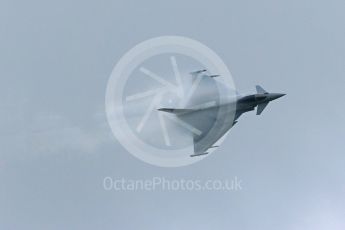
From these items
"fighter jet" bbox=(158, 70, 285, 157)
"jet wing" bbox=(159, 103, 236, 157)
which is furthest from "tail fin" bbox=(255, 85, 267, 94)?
"jet wing" bbox=(159, 103, 236, 157)

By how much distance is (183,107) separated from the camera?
16012cm

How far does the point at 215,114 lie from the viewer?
16012 centimetres

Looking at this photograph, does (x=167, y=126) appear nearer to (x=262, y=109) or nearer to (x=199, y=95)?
(x=199, y=95)

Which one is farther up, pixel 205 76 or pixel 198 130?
pixel 205 76

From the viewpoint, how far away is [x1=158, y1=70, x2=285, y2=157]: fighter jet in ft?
506

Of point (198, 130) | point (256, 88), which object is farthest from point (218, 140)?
point (256, 88)

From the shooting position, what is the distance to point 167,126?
164 meters

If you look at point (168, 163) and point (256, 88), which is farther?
point (168, 163)

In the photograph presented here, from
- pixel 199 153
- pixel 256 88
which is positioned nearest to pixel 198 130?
pixel 199 153

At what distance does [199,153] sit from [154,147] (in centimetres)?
845

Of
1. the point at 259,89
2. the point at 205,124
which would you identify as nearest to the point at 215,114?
the point at 205,124

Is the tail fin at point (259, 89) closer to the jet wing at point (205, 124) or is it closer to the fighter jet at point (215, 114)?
the fighter jet at point (215, 114)

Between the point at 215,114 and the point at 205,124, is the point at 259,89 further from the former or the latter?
the point at 205,124

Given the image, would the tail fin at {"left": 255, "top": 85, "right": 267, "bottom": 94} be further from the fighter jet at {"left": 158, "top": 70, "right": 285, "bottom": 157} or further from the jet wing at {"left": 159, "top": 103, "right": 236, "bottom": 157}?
the jet wing at {"left": 159, "top": 103, "right": 236, "bottom": 157}
